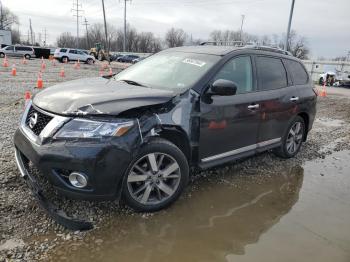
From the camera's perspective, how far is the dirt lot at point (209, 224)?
3.07m

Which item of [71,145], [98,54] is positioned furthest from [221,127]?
[98,54]

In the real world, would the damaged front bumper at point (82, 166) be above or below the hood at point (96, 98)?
below

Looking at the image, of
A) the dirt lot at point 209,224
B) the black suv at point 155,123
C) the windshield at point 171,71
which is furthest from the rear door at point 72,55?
the windshield at point 171,71

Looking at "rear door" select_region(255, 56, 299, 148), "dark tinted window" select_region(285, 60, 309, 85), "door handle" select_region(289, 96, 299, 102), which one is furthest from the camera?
"dark tinted window" select_region(285, 60, 309, 85)

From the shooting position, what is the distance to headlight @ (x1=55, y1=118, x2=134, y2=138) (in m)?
3.16

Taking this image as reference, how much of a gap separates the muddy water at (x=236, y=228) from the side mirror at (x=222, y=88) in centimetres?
125

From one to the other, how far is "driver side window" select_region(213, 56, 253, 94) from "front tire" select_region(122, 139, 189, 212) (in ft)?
3.99

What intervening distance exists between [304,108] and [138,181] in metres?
3.53

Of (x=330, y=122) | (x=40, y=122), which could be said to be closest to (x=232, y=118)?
(x=40, y=122)

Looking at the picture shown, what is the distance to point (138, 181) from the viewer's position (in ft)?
11.5

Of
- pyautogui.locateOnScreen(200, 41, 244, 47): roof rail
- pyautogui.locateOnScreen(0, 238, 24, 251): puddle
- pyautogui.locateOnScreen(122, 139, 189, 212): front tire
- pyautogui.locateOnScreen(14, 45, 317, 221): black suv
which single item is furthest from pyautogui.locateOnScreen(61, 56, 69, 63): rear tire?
pyautogui.locateOnScreen(0, 238, 24, 251): puddle

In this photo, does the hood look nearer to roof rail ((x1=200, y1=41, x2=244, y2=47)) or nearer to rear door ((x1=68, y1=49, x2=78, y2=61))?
roof rail ((x1=200, y1=41, x2=244, y2=47))

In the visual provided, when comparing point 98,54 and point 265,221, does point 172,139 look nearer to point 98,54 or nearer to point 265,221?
point 265,221

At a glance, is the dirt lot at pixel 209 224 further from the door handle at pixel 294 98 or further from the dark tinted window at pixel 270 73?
the dark tinted window at pixel 270 73
